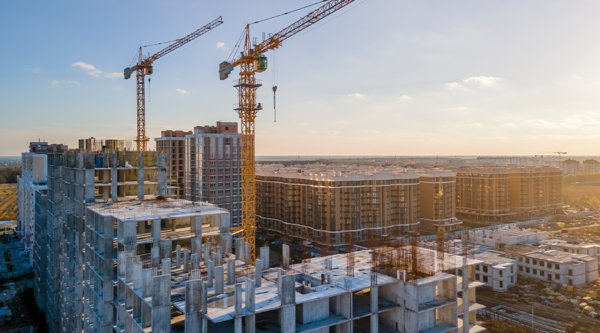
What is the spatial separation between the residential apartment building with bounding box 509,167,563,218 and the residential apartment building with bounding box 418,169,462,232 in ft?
77.5

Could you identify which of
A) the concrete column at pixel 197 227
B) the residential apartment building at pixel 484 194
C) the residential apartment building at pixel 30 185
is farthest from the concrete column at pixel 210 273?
the residential apartment building at pixel 484 194

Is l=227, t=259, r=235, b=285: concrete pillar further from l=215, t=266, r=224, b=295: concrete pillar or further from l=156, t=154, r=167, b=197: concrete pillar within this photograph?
l=156, t=154, r=167, b=197: concrete pillar

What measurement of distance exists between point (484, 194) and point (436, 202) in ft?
70.8

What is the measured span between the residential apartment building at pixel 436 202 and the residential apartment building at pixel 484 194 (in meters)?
16.0

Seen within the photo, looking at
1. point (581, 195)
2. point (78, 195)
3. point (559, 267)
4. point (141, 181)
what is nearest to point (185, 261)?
point (141, 181)

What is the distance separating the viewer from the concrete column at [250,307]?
11383 millimetres

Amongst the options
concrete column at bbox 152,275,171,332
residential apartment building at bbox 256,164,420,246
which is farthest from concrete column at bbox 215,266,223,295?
residential apartment building at bbox 256,164,420,246

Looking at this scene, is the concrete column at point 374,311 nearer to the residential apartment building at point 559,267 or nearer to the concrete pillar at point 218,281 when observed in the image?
the concrete pillar at point 218,281

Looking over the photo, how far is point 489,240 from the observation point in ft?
163

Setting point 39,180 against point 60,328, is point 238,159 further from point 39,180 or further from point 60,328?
point 60,328

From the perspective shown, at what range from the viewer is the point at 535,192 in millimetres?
86125

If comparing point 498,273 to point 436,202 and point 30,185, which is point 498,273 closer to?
point 436,202

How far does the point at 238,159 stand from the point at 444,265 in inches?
1737

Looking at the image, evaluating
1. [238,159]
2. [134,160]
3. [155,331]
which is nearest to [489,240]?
[238,159]
